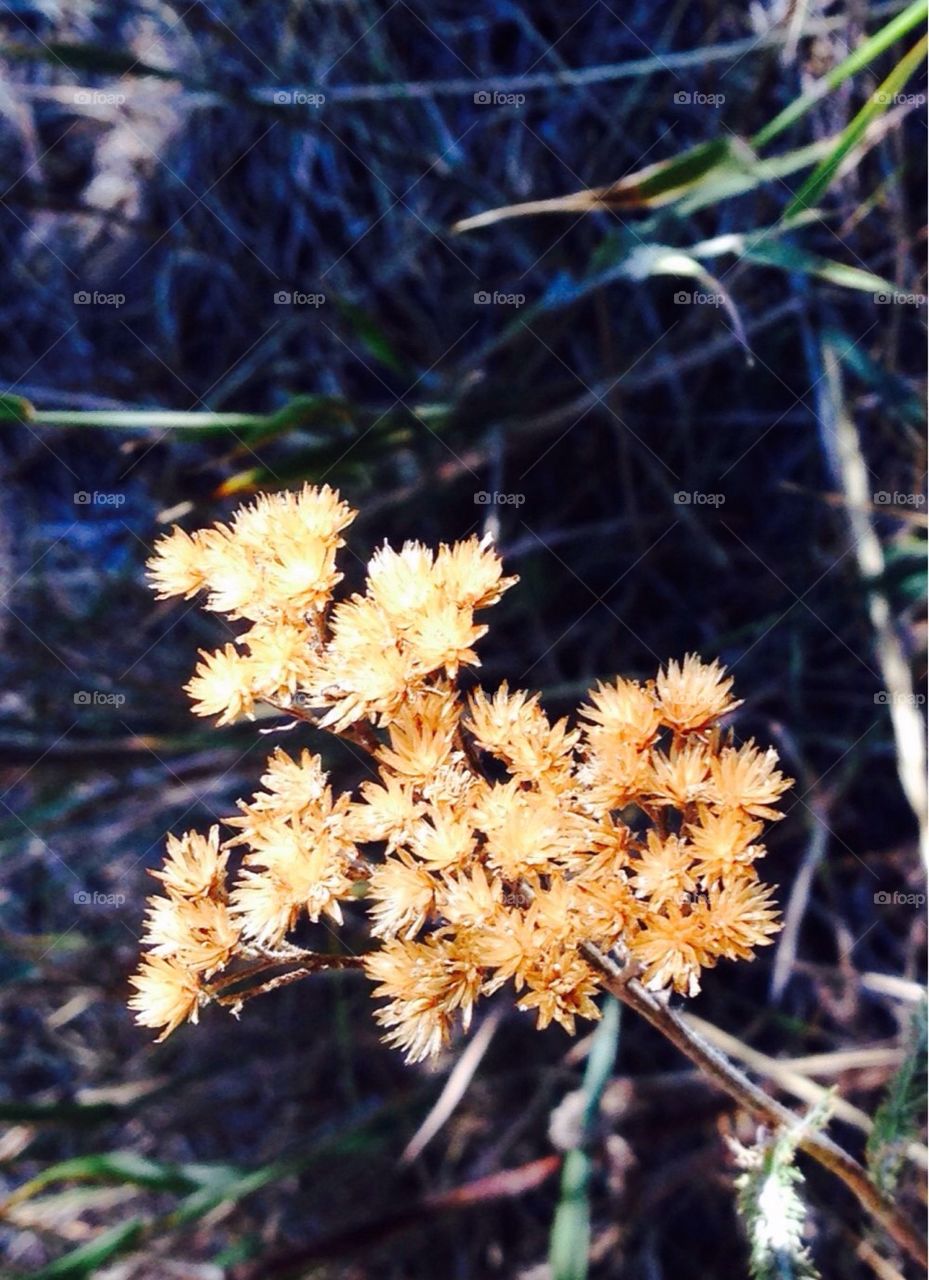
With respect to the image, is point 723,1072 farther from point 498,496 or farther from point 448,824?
point 498,496

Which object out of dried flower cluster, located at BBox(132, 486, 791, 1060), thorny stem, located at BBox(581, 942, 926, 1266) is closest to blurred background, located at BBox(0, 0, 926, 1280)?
thorny stem, located at BBox(581, 942, 926, 1266)

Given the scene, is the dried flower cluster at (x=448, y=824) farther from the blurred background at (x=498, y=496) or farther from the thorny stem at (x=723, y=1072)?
the blurred background at (x=498, y=496)

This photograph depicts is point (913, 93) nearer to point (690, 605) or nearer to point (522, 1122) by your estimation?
point (690, 605)

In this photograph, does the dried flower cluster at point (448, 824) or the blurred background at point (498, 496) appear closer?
the dried flower cluster at point (448, 824)

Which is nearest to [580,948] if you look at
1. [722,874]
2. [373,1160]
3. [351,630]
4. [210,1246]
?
[722,874]

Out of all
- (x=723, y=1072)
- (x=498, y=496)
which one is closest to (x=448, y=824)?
(x=723, y=1072)

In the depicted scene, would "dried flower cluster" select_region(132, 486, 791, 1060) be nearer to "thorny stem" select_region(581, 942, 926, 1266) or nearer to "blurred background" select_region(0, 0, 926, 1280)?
"thorny stem" select_region(581, 942, 926, 1266)

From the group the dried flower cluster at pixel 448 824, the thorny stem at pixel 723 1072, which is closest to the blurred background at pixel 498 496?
the thorny stem at pixel 723 1072
